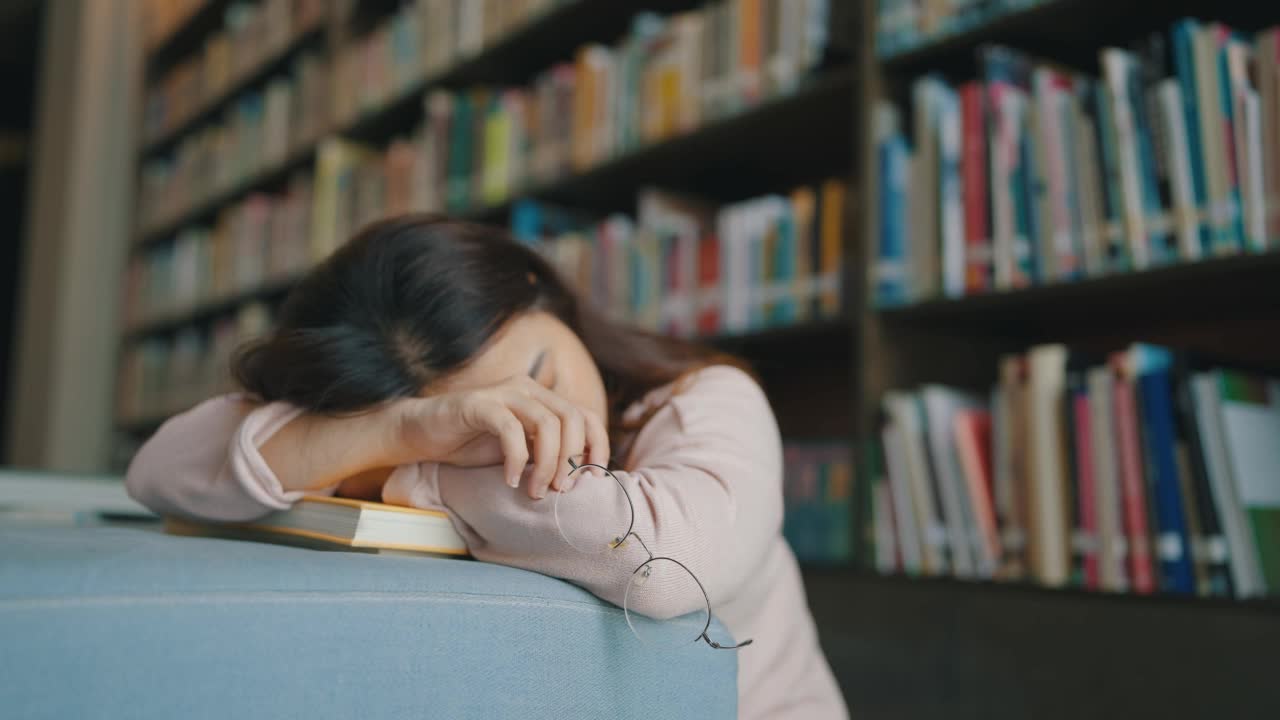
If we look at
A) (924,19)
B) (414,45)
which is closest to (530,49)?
(414,45)

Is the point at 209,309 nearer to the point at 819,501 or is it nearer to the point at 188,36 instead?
the point at 188,36

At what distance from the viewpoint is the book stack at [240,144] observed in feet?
10.8

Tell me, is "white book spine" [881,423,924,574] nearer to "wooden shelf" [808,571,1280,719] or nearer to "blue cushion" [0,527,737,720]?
"wooden shelf" [808,571,1280,719]

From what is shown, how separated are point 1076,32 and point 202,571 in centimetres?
140

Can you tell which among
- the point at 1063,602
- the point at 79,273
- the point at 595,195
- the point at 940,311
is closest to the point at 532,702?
the point at 1063,602

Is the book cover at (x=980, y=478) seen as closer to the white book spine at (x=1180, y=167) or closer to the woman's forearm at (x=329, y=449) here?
the white book spine at (x=1180, y=167)

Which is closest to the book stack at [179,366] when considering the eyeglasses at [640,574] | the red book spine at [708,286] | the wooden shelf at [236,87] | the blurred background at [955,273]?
the wooden shelf at [236,87]

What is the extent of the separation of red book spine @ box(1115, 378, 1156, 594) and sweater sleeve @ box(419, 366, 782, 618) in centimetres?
60

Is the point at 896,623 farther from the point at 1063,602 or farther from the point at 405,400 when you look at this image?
the point at 405,400

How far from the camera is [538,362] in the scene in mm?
920

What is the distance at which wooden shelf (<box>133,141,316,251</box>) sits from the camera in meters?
3.33

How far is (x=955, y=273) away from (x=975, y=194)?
12 cm

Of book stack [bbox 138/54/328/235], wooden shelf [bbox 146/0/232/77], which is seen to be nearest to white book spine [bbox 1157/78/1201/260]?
book stack [bbox 138/54/328/235]

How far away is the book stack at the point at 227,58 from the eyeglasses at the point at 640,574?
2.89m
